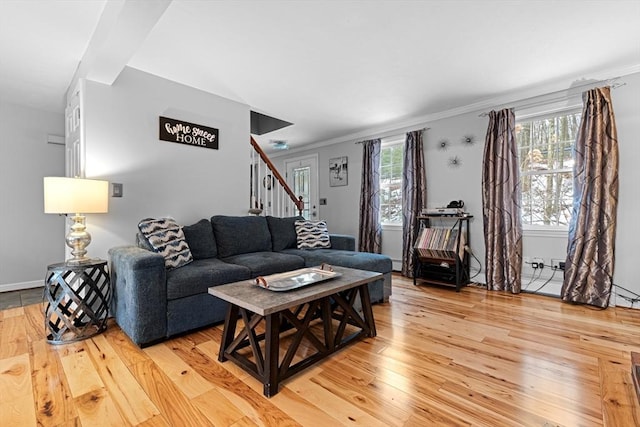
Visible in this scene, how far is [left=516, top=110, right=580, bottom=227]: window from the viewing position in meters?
3.24

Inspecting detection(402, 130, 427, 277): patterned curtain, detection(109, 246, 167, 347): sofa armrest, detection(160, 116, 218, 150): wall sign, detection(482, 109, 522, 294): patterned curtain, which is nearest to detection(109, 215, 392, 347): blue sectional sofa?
detection(109, 246, 167, 347): sofa armrest

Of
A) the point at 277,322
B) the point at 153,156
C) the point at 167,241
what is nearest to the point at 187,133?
the point at 153,156

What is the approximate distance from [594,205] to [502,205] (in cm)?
80

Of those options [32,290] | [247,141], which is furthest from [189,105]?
[32,290]

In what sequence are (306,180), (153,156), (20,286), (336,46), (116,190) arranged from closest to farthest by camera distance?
(336,46) < (116,190) < (153,156) < (20,286) < (306,180)

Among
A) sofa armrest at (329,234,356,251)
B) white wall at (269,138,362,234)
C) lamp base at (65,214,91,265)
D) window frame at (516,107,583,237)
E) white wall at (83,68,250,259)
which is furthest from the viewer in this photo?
white wall at (269,138,362,234)

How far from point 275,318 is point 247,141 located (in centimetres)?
275

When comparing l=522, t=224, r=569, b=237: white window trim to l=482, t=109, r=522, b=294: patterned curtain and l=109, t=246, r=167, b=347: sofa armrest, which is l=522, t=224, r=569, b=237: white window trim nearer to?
l=482, t=109, r=522, b=294: patterned curtain

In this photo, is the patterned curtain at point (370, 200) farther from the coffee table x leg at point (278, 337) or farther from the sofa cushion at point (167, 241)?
the sofa cushion at point (167, 241)

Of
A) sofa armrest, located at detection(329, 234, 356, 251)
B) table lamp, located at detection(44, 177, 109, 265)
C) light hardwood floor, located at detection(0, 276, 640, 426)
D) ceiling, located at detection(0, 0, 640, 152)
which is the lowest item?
light hardwood floor, located at detection(0, 276, 640, 426)

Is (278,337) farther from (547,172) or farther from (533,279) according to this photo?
(547,172)

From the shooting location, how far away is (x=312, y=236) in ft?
11.9

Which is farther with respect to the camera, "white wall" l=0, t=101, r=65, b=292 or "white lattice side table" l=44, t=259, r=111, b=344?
"white wall" l=0, t=101, r=65, b=292

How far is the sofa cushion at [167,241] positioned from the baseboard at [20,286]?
2515 millimetres
